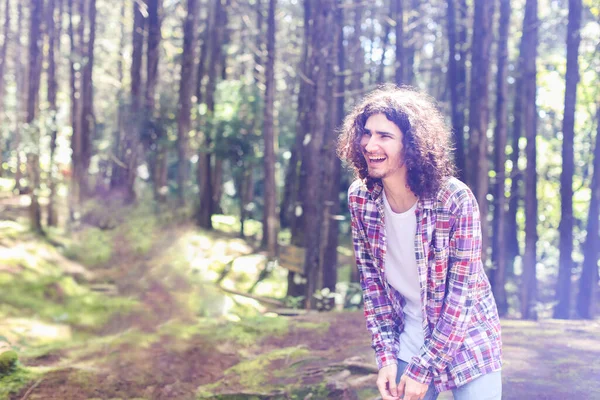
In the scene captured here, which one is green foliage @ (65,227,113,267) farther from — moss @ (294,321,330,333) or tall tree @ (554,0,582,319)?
tall tree @ (554,0,582,319)

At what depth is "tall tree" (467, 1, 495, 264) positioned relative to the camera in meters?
12.2

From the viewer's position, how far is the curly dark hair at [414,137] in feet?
8.84

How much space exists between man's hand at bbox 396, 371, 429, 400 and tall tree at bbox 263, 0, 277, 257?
46.1ft

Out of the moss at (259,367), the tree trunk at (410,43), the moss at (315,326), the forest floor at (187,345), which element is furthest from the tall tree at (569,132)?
the moss at (259,367)

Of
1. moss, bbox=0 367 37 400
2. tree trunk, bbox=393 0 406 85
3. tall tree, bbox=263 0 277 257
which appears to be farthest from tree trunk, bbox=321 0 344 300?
moss, bbox=0 367 37 400

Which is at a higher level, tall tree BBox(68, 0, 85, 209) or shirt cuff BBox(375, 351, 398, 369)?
tall tree BBox(68, 0, 85, 209)

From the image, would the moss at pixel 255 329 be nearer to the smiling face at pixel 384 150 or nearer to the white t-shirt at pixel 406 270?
the white t-shirt at pixel 406 270

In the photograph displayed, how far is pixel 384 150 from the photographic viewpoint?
→ 277 cm

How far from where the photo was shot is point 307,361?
20.4 ft

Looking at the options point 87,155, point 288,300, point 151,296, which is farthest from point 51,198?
point 288,300

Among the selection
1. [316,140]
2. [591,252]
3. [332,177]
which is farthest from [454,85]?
[316,140]

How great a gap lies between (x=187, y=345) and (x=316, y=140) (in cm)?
412

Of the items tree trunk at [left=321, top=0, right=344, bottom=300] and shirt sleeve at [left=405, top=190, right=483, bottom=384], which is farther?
tree trunk at [left=321, top=0, right=344, bottom=300]

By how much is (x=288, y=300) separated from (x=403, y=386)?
25.6 feet
